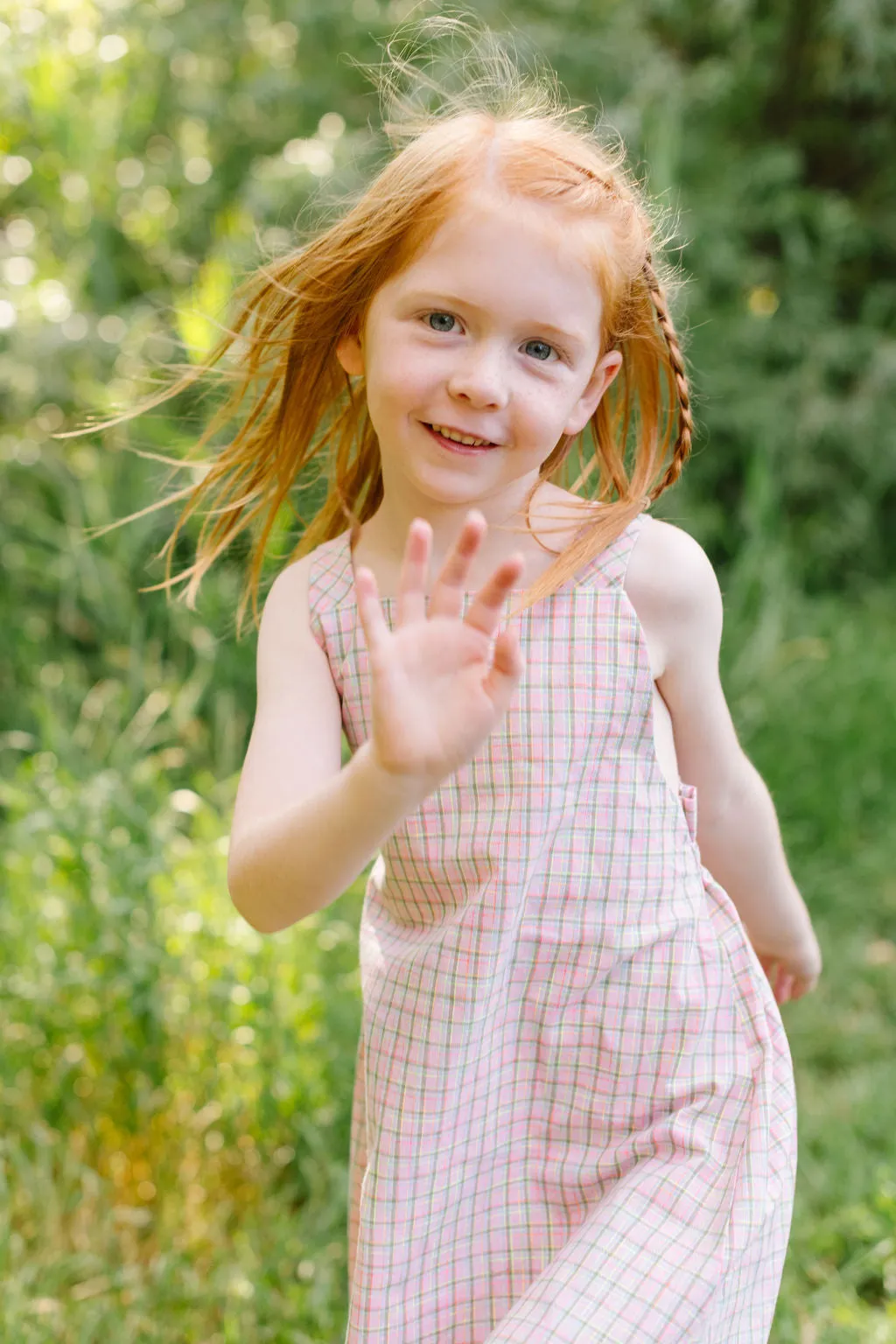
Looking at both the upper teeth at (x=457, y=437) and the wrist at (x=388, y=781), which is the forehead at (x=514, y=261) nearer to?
the upper teeth at (x=457, y=437)

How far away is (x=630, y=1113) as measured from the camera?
Answer: 4.94ft

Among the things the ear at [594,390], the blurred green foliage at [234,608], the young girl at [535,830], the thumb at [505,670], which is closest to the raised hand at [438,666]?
the thumb at [505,670]

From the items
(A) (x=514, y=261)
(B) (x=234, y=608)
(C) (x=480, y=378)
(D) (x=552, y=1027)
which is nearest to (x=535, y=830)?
(D) (x=552, y=1027)

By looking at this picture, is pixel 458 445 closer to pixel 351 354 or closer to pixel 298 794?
pixel 351 354

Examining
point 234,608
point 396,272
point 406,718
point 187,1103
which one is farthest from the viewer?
point 234,608

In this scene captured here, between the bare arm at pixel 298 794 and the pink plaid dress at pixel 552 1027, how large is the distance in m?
0.05

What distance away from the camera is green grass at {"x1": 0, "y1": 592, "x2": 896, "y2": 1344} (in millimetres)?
2217

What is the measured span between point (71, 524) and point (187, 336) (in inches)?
26.1

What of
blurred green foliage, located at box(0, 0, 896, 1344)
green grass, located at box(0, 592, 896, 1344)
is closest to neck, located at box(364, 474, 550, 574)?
blurred green foliage, located at box(0, 0, 896, 1344)

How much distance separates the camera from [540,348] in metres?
1.43

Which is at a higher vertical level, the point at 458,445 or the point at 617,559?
the point at 458,445

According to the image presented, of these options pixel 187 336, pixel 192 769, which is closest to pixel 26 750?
pixel 192 769

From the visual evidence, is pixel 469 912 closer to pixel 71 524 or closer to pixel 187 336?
pixel 187 336

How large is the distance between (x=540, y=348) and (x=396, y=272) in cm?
18
